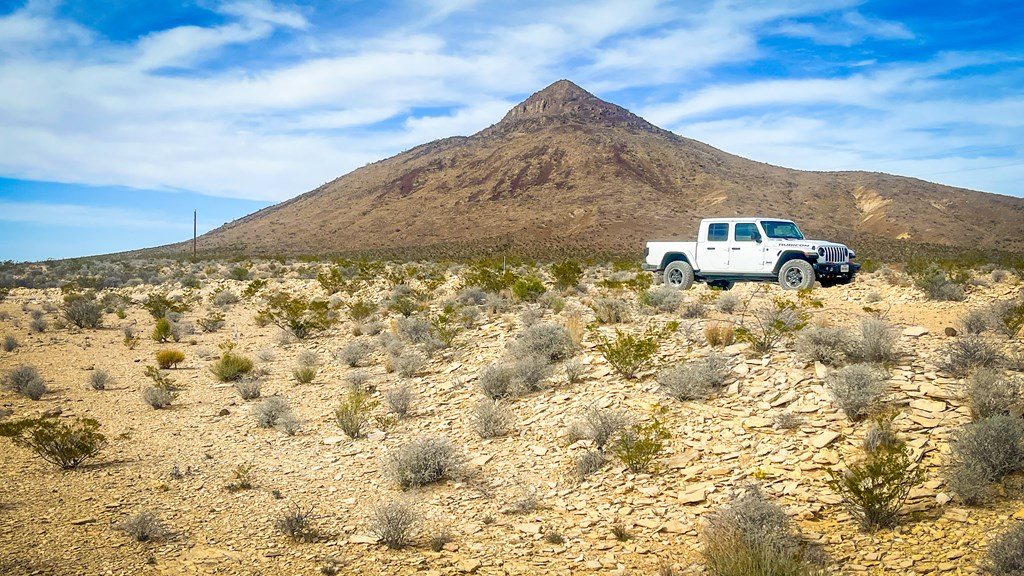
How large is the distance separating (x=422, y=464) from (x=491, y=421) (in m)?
1.41

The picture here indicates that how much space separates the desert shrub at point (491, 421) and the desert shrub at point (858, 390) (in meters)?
4.23

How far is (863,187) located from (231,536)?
9685 cm

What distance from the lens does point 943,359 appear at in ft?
23.8

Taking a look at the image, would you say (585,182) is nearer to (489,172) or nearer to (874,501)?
(489,172)

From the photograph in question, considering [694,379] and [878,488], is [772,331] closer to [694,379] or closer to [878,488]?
[694,379]

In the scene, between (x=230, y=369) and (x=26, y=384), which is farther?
(x=230, y=369)

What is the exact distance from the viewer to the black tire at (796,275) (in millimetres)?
14336

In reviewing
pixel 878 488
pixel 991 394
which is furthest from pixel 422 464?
pixel 991 394

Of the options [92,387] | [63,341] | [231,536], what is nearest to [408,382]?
[231,536]

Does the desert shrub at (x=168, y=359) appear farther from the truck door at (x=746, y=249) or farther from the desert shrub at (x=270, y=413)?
the truck door at (x=746, y=249)

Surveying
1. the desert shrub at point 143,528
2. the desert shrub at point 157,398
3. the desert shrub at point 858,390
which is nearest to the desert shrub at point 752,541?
the desert shrub at point 858,390

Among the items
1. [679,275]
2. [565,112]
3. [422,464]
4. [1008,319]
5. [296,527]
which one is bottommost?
[296,527]

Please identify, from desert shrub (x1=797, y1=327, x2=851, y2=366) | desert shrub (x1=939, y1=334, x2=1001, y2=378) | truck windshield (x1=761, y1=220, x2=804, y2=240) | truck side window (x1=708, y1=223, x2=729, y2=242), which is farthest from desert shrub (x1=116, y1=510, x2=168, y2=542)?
truck windshield (x1=761, y1=220, x2=804, y2=240)

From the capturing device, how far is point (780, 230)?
15.6 meters
